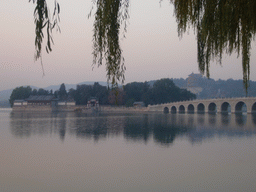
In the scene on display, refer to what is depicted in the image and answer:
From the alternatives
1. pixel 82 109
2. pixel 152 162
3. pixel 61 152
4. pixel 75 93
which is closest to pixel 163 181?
pixel 152 162

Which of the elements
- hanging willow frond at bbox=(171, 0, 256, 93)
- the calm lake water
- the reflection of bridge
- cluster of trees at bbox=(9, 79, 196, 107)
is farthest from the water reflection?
cluster of trees at bbox=(9, 79, 196, 107)

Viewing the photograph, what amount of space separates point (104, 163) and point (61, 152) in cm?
444

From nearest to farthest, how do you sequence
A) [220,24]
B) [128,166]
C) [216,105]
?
[220,24] < [128,166] < [216,105]

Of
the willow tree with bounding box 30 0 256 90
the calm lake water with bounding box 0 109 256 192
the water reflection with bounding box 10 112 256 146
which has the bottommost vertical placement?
the calm lake water with bounding box 0 109 256 192

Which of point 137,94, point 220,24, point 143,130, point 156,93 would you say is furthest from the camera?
point 137,94

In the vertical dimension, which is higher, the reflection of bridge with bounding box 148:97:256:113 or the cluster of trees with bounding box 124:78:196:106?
the cluster of trees with bounding box 124:78:196:106

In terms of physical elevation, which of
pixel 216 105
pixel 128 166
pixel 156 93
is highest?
pixel 156 93

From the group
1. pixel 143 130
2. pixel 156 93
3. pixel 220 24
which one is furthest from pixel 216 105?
pixel 220 24

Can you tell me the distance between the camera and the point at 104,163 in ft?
50.1

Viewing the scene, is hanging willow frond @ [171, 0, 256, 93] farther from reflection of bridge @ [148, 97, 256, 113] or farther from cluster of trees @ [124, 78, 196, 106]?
cluster of trees @ [124, 78, 196, 106]

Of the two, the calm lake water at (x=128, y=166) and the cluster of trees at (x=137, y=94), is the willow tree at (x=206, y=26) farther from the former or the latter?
the cluster of trees at (x=137, y=94)

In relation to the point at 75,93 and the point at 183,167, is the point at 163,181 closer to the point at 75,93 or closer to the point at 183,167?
the point at 183,167

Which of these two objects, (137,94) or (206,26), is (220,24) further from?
(137,94)

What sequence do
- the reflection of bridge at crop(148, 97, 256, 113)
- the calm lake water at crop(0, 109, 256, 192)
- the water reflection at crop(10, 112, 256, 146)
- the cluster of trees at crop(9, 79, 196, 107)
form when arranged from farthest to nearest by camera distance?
the cluster of trees at crop(9, 79, 196, 107), the reflection of bridge at crop(148, 97, 256, 113), the water reflection at crop(10, 112, 256, 146), the calm lake water at crop(0, 109, 256, 192)
